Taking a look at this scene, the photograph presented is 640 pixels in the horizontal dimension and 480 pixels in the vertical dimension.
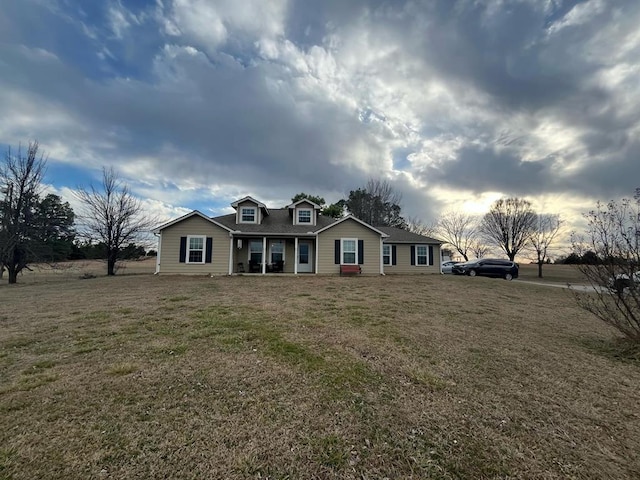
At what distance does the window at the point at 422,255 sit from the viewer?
71.3 feet

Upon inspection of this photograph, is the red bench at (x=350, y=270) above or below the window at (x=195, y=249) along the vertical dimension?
below

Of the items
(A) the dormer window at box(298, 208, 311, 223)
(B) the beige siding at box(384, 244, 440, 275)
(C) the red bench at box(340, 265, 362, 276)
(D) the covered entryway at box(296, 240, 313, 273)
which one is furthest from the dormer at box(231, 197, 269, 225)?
(B) the beige siding at box(384, 244, 440, 275)

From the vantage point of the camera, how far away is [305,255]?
19188mm

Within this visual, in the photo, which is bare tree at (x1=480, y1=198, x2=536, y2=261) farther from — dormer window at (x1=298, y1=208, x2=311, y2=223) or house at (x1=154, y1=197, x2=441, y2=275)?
dormer window at (x1=298, y1=208, x2=311, y2=223)

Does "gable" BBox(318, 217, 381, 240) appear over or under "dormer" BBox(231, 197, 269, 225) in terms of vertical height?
under

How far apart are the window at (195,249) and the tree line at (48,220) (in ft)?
26.3

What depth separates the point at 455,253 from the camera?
150 ft

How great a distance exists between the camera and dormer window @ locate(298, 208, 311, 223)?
790 inches

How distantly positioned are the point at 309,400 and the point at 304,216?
17290 mm

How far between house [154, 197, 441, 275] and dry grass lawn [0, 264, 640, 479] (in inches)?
404

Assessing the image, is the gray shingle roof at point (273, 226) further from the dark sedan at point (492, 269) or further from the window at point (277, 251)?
the dark sedan at point (492, 269)

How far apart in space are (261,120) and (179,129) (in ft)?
15.9

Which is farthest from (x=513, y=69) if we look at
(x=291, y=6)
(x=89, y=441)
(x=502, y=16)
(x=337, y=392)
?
(x=89, y=441)

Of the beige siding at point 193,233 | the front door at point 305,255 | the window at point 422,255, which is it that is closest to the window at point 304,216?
the front door at point 305,255
